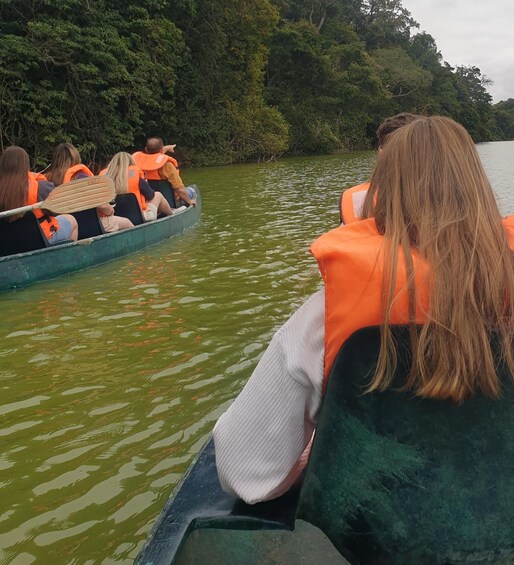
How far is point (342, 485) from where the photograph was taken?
1.19 m

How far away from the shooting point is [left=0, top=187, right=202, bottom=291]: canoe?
560cm

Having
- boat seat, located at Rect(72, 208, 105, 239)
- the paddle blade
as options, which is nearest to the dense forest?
boat seat, located at Rect(72, 208, 105, 239)

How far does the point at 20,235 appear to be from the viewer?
583 centimetres

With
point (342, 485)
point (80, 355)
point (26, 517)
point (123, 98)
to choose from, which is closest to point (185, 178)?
point (123, 98)

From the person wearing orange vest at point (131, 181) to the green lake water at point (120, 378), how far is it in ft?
2.26

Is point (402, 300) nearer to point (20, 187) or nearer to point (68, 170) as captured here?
point (20, 187)

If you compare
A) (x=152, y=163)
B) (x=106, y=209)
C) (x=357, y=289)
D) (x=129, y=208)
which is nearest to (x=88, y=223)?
(x=106, y=209)

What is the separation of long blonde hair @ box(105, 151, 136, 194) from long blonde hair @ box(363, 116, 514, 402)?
6.36 m

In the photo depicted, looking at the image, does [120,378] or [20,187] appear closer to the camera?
[120,378]

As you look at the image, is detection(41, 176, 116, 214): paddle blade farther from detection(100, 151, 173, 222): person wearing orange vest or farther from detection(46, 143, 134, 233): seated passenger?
detection(100, 151, 173, 222): person wearing orange vest

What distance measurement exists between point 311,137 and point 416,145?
109 feet

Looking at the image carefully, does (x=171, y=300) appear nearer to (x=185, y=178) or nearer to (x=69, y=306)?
(x=69, y=306)

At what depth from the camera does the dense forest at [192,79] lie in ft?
56.0

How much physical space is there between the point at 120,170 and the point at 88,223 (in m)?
0.95
